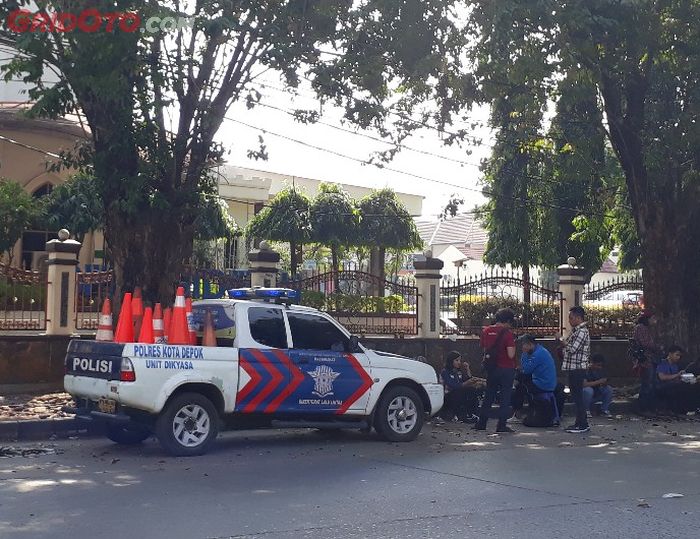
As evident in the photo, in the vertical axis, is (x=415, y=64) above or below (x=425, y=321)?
above

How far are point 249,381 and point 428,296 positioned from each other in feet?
27.2

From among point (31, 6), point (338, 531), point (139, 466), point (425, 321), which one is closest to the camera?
point (338, 531)

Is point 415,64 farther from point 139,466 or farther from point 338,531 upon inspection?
point 338,531

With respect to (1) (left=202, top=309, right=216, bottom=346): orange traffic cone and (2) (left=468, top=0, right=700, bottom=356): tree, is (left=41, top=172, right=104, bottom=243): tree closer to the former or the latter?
(2) (left=468, top=0, right=700, bottom=356): tree

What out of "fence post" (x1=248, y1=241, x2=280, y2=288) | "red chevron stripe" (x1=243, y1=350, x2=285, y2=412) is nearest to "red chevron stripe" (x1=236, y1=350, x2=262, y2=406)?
"red chevron stripe" (x1=243, y1=350, x2=285, y2=412)

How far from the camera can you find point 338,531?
6.73 meters

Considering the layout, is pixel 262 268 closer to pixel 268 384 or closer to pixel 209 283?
pixel 209 283

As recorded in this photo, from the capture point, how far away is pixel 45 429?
12086 mm

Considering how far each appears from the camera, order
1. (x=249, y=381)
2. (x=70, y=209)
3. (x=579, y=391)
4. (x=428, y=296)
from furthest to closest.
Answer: (x=70, y=209) < (x=428, y=296) < (x=579, y=391) < (x=249, y=381)

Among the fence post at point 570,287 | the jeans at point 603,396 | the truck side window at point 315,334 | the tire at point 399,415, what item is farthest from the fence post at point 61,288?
the fence post at point 570,287

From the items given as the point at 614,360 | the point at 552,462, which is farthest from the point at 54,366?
the point at 614,360

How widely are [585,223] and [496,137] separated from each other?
→ 19.8 feet

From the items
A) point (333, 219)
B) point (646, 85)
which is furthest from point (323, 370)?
point (333, 219)

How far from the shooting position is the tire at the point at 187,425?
999 cm
